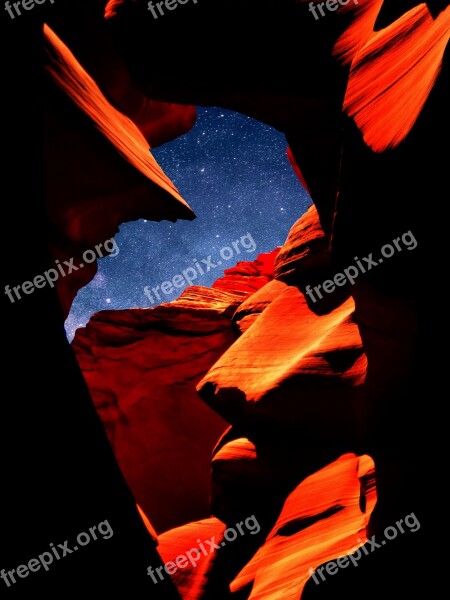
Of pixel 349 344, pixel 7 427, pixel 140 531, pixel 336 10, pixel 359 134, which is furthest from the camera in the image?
pixel 349 344

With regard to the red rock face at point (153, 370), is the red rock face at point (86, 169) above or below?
above

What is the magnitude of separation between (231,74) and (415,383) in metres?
3.75

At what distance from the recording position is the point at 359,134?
312 centimetres

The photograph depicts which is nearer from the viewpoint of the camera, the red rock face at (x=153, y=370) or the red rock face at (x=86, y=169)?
the red rock face at (x=86, y=169)

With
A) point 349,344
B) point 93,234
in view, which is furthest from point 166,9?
point 349,344

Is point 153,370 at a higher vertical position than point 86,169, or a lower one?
lower

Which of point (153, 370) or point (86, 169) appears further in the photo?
point (153, 370)

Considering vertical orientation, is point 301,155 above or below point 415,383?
above

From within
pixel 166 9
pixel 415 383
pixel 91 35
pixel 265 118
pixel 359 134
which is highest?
pixel 91 35

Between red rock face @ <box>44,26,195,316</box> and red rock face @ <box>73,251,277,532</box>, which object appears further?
red rock face @ <box>73,251,277,532</box>

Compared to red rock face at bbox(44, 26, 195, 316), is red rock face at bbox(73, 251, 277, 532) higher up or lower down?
lower down

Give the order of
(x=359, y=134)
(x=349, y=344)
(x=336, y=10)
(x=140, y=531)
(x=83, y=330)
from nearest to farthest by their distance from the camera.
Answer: (x=359, y=134) → (x=140, y=531) → (x=336, y=10) → (x=349, y=344) → (x=83, y=330)

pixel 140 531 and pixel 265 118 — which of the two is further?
pixel 265 118

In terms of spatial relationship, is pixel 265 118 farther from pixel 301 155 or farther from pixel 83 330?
pixel 83 330
